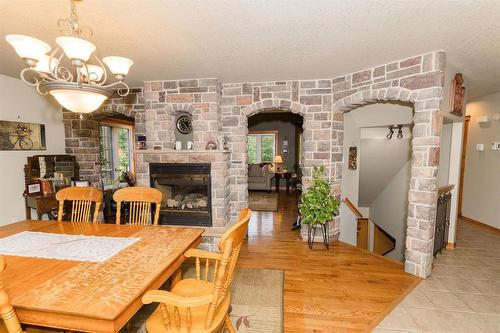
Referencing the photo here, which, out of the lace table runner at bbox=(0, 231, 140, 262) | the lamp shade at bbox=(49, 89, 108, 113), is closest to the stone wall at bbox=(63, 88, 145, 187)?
the lace table runner at bbox=(0, 231, 140, 262)

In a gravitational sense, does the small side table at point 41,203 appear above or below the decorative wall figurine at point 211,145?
below

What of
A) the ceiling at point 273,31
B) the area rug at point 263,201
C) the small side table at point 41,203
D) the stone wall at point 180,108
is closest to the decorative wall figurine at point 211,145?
the stone wall at point 180,108

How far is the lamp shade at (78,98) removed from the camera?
1.38 meters

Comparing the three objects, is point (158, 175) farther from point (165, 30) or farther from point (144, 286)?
point (144, 286)

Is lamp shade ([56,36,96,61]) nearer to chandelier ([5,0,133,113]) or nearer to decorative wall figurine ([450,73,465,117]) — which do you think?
chandelier ([5,0,133,113])

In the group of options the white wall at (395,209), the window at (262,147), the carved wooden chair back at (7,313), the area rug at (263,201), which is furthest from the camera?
the window at (262,147)

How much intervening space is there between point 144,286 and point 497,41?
3560 millimetres

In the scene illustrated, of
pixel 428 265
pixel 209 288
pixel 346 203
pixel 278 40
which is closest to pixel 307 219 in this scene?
pixel 346 203

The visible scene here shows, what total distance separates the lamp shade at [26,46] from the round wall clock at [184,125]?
8.38ft

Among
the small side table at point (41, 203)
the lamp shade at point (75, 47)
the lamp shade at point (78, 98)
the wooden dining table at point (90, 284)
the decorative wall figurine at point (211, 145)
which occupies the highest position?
the lamp shade at point (75, 47)

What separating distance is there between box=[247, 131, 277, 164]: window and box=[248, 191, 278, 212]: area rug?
1.83 m

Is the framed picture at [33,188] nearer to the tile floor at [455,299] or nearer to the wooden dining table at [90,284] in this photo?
the wooden dining table at [90,284]

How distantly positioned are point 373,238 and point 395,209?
111 cm

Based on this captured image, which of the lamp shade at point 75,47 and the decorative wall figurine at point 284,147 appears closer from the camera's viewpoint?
the lamp shade at point 75,47
